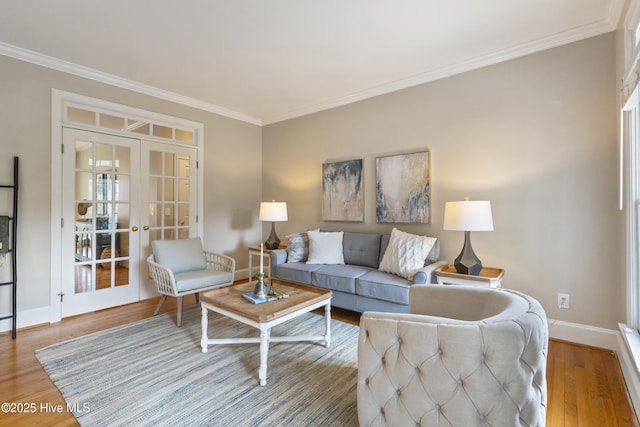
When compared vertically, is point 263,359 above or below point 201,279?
below

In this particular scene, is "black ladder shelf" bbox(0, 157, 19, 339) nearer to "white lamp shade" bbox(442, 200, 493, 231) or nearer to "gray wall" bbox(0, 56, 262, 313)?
"gray wall" bbox(0, 56, 262, 313)

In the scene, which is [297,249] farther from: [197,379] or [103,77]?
[103,77]

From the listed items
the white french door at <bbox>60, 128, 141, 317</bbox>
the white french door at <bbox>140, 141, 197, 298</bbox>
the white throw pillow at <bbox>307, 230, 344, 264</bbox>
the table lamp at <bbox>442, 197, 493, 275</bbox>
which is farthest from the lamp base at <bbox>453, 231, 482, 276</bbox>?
the white french door at <bbox>60, 128, 141, 317</bbox>

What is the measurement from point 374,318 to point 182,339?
1992 mm

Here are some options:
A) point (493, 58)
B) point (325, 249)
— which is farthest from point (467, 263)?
point (493, 58)

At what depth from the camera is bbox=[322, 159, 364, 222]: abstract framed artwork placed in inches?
154

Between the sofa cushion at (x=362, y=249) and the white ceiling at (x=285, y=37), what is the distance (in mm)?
1760

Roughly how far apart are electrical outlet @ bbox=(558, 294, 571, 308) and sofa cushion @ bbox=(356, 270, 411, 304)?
1272 millimetres

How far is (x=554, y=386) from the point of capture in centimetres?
198

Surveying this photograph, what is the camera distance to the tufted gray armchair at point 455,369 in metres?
1.17

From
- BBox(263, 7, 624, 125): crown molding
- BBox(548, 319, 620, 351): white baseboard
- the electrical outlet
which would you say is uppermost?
BBox(263, 7, 624, 125): crown molding

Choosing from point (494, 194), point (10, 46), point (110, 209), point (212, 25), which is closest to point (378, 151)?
point (494, 194)

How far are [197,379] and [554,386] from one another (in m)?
2.32

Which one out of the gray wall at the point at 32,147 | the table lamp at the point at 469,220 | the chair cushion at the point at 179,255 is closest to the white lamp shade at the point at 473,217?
the table lamp at the point at 469,220
